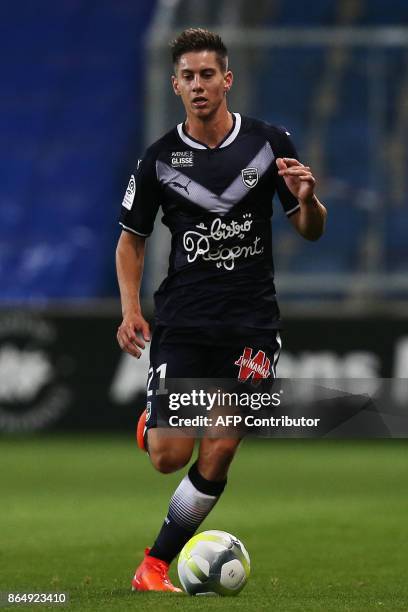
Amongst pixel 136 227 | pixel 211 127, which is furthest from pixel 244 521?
pixel 211 127

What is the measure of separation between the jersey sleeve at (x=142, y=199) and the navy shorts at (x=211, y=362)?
1.64 ft

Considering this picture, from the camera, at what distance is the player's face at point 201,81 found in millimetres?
5500

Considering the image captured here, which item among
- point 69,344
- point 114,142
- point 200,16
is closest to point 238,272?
point 69,344

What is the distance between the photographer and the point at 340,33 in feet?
45.8

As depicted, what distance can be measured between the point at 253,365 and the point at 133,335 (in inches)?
18.9

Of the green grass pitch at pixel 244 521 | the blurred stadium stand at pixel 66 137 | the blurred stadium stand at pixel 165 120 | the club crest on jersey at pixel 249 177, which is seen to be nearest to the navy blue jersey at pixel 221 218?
the club crest on jersey at pixel 249 177

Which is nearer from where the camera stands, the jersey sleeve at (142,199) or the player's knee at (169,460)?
the player's knee at (169,460)

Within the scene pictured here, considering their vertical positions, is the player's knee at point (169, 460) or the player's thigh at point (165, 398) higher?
the player's thigh at point (165, 398)

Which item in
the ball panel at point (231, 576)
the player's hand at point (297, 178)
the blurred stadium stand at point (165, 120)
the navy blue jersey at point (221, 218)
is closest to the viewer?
the player's hand at point (297, 178)

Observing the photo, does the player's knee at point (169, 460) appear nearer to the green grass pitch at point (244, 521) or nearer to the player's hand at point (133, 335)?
the player's hand at point (133, 335)

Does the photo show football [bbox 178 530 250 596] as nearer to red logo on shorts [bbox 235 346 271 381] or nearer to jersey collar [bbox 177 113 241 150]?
red logo on shorts [bbox 235 346 271 381]

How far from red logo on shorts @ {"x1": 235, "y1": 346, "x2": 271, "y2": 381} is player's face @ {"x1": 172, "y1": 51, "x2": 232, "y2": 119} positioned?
95 centimetres

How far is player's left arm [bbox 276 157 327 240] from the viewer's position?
5.26 m

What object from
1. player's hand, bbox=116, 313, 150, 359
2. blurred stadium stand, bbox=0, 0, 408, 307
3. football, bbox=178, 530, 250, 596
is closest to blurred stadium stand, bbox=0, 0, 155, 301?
blurred stadium stand, bbox=0, 0, 408, 307
